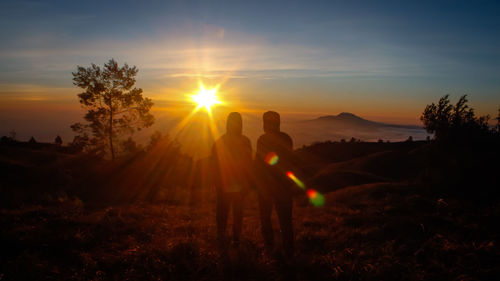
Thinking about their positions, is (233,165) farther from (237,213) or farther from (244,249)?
(244,249)

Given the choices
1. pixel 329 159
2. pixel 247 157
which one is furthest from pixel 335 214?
pixel 329 159

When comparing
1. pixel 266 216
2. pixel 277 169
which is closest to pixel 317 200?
pixel 266 216

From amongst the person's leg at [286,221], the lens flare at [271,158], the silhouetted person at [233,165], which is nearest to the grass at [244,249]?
the person's leg at [286,221]

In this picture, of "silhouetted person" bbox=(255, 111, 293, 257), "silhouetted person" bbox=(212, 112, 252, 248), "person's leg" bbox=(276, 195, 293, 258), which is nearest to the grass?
"person's leg" bbox=(276, 195, 293, 258)

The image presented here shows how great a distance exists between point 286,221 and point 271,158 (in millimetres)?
1294

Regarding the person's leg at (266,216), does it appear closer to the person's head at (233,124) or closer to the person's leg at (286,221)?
the person's leg at (286,221)

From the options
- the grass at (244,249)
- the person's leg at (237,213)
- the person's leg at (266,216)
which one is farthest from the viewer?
the person's leg at (237,213)

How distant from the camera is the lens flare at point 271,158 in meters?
5.61

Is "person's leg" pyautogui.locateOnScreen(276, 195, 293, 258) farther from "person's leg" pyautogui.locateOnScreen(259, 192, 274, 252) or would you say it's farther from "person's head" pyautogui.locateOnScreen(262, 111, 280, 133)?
"person's head" pyautogui.locateOnScreen(262, 111, 280, 133)

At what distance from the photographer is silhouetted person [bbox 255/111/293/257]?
18.4 feet

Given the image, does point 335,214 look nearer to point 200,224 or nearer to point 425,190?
point 200,224

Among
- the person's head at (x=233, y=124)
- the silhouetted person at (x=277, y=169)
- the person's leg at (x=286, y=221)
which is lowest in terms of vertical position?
the person's leg at (x=286, y=221)

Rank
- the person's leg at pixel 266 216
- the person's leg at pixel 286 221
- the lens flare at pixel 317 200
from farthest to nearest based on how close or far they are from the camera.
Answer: the lens flare at pixel 317 200, the person's leg at pixel 266 216, the person's leg at pixel 286 221

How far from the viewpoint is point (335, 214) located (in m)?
10.2
